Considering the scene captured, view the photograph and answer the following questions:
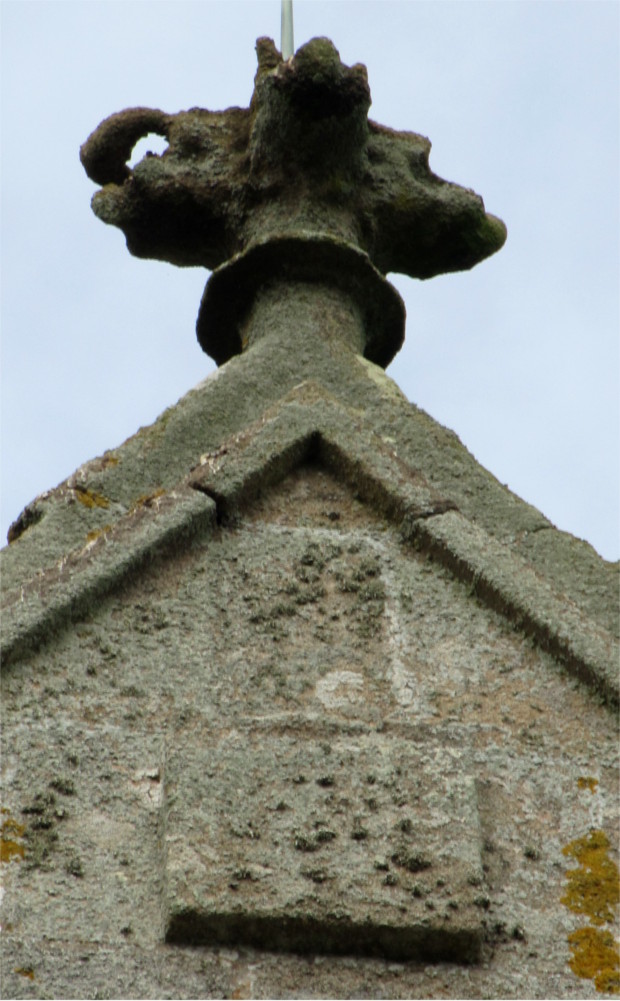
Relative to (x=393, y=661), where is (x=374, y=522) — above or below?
above

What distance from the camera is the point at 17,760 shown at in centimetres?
240

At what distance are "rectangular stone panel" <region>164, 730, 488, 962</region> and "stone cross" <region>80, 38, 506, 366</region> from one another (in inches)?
84.5

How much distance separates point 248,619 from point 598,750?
2.18 feet

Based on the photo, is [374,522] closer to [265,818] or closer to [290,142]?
[265,818]

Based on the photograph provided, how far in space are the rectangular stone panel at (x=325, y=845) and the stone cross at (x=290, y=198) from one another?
2.15m

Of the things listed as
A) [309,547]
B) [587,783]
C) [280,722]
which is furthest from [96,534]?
[587,783]

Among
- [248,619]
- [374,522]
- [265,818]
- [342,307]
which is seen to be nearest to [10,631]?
[248,619]

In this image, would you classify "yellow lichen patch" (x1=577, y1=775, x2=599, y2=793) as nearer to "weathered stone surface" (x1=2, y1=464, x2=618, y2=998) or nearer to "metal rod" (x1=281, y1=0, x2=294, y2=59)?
"weathered stone surface" (x1=2, y1=464, x2=618, y2=998)

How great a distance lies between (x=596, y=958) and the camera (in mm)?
2195

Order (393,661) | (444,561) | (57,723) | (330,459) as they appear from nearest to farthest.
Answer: (57,723), (393,661), (444,561), (330,459)

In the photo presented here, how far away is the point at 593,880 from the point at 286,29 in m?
4.39

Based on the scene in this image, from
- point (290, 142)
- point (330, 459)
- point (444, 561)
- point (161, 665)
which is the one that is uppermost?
point (290, 142)

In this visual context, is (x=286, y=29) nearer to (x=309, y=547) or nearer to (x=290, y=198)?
(x=290, y=198)

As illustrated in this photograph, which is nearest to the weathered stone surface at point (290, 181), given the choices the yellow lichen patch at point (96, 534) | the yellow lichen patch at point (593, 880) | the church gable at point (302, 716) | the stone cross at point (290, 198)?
the stone cross at point (290, 198)
